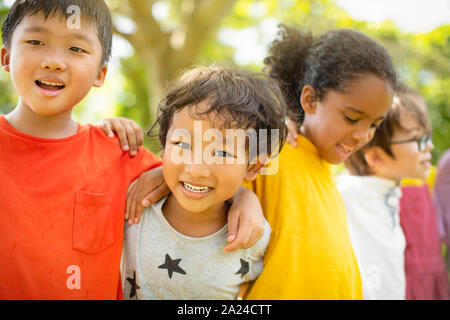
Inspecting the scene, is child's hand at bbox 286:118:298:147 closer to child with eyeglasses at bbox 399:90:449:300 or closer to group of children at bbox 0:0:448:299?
group of children at bbox 0:0:448:299

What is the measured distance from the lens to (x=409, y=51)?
245 inches

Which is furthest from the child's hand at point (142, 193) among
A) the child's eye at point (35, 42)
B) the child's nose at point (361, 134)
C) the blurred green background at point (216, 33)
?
the blurred green background at point (216, 33)

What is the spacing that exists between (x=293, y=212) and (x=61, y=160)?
0.92 m

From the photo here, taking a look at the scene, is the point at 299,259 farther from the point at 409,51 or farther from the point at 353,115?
the point at 409,51

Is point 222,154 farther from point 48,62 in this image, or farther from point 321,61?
point 321,61

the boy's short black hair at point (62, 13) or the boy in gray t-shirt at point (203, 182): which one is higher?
the boy's short black hair at point (62, 13)

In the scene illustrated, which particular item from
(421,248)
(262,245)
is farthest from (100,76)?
(421,248)

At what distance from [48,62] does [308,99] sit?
1181 millimetres

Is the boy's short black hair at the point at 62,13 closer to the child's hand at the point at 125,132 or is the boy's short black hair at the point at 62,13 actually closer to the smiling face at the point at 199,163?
the child's hand at the point at 125,132

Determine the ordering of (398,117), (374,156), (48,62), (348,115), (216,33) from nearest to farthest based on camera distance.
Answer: (48,62) → (348,115) → (398,117) → (374,156) → (216,33)

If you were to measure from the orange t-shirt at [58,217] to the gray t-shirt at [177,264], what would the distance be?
8 centimetres

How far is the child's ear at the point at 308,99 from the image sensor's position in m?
2.04

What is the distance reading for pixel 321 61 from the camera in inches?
81.1

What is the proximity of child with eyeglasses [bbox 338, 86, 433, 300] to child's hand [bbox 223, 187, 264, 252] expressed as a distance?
86 centimetres
